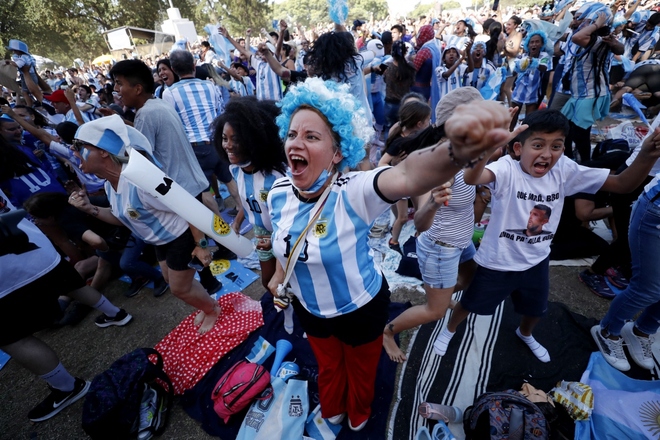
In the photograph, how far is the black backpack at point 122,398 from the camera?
218 cm

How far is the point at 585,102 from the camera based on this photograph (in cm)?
425

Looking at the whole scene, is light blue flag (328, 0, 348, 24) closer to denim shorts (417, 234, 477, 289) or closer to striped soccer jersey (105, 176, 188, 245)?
striped soccer jersey (105, 176, 188, 245)

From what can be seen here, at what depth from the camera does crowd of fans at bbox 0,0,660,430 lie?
1.46 m

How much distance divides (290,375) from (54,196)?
10.7ft

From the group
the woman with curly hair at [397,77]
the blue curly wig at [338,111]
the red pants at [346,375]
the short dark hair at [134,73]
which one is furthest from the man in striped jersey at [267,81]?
the red pants at [346,375]

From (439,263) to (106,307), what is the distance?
3495 millimetres

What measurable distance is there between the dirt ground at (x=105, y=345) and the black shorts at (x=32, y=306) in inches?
34.3

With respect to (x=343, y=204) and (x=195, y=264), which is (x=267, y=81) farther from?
(x=343, y=204)

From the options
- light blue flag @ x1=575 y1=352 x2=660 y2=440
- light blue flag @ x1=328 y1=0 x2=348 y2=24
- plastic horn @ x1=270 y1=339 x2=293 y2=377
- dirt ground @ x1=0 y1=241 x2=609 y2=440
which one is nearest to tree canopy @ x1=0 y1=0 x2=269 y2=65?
light blue flag @ x1=328 y1=0 x2=348 y2=24

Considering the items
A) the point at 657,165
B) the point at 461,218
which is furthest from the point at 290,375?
the point at 657,165

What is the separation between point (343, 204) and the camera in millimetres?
1428

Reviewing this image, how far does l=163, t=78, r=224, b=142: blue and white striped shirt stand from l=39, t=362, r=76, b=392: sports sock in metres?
3.16

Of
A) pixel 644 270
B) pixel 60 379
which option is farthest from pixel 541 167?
pixel 60 379

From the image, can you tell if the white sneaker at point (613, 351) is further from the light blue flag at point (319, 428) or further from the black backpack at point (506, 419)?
the light blue flag at point (319, 428)
